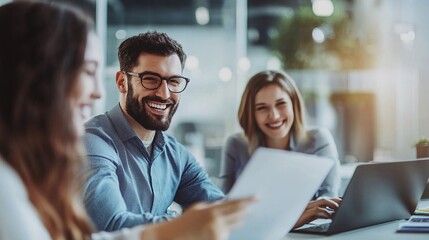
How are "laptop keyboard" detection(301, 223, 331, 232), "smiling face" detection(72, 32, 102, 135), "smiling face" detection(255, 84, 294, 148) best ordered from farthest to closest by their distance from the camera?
"smiling face" detection(255, 84, 294, 148)
"laptop keyboard" detection(301, 223, 331, 232)
"smiling face" detection(72, 32, 102, 135)

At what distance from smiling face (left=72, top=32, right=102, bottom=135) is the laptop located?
89 centimetres

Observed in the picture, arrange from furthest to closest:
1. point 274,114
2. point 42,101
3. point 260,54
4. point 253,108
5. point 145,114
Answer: point 260,54 < point 253,108 < point 274,114 < point 145,114 < point 42,101

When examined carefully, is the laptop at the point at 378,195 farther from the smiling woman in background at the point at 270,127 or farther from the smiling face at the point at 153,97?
the smiling woman in background at the point at 270,127

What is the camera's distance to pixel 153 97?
2.35 metres

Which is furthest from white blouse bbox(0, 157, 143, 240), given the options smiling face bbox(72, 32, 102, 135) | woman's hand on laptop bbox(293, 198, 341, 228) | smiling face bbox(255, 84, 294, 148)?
smiling face bbox(255, 84, 294, 148)

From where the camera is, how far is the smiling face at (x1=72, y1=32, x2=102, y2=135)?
1155 millimetres

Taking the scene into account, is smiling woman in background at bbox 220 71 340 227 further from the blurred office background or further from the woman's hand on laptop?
the blurred office background

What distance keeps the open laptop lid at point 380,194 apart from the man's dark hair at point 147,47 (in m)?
0.79

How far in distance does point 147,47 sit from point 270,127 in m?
1.24

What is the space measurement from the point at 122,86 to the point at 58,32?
1.32 meters

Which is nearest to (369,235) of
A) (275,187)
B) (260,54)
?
(275,187)

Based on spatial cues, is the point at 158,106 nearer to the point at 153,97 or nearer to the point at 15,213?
the point at 153,97

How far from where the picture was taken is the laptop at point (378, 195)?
1938 mm

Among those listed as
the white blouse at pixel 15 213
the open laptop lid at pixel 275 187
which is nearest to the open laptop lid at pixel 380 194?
the open laptop lid at pixel 275 187
